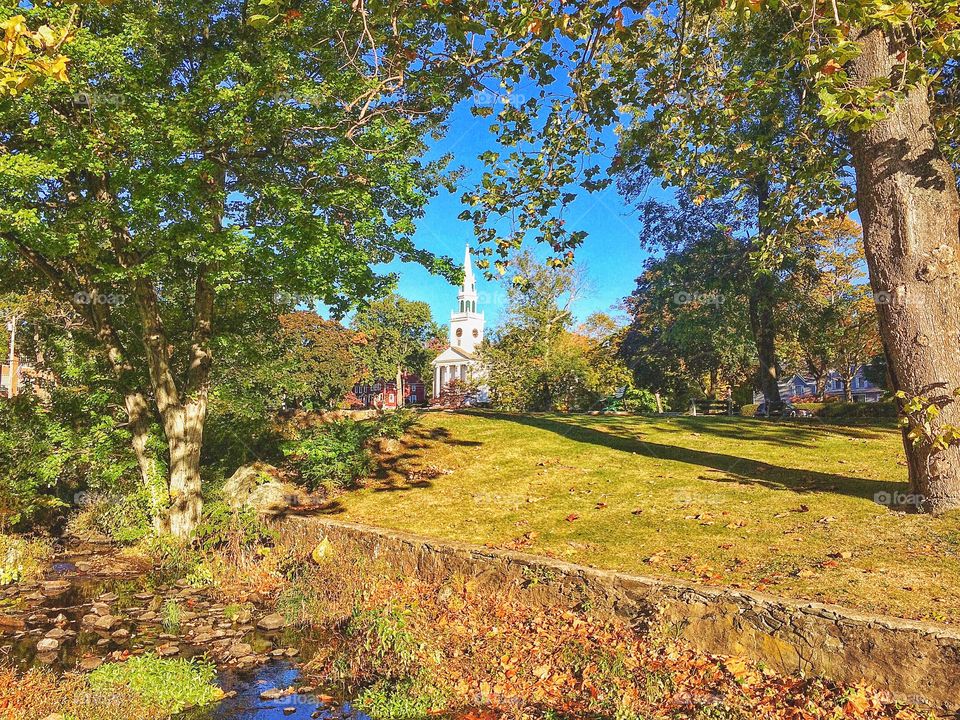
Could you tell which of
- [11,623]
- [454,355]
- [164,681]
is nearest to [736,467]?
[164,681]

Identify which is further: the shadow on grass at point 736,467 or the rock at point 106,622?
the shadow on grass at point 736,467

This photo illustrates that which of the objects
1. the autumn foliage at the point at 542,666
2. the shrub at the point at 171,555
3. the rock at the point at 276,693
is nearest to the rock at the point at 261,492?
the shrub at the point at 171,555

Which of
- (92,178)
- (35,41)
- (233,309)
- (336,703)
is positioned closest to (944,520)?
(336,703)

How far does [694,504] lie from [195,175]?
9238mm

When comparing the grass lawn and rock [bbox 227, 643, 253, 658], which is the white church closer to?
the grass lawn

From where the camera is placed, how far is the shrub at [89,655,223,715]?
6.03 metres

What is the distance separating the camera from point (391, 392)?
263 feet

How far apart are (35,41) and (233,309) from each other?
10.5 metres

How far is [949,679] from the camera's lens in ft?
14.8

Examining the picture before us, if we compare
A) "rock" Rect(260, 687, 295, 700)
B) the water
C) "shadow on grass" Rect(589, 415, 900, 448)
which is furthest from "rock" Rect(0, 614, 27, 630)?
"shadow on grass" Rect(589, 415, 900, 448)

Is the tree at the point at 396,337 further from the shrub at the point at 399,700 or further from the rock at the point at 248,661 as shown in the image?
the shrub at the point at 399,700

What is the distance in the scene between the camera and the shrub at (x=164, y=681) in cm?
603

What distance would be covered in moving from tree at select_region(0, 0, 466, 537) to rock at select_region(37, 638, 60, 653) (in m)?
3.83

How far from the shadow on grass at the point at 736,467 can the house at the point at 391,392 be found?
60.1 meters
